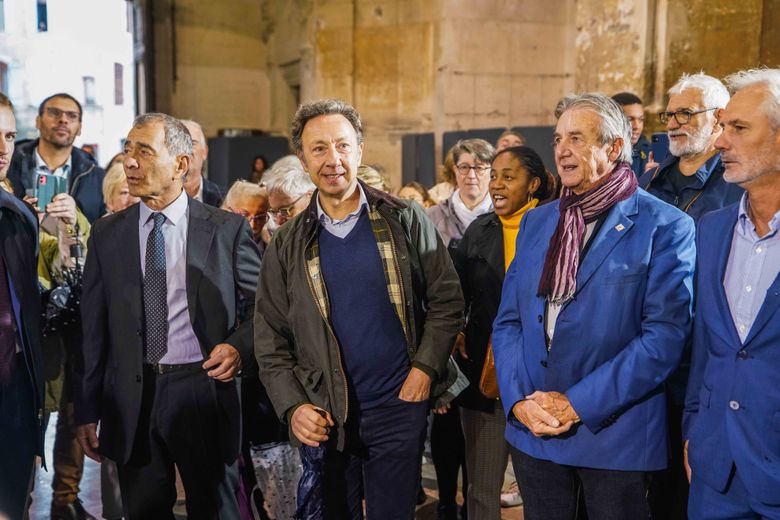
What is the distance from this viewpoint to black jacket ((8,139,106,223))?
16.2 feet

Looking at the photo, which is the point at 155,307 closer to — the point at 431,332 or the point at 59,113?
the point at 431,332

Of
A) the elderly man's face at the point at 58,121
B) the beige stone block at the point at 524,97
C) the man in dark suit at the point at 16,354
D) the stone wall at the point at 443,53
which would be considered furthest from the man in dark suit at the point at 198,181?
the beige stone block at the point at 524,97

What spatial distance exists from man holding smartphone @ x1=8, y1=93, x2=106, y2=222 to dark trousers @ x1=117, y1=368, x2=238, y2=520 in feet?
7.44

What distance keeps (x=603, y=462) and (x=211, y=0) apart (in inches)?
507

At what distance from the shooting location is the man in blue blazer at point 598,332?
247cm

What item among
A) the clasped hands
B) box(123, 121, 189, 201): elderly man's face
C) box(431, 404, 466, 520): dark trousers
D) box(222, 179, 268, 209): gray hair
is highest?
box(123, 121, 189, 201): elderly man's face

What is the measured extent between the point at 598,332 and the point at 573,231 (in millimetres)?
339

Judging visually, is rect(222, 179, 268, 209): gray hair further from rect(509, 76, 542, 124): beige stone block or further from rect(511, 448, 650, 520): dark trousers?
rect(509, 76, 542, 124): beige stone block

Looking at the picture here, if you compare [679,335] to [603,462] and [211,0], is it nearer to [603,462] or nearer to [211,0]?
[603,462]

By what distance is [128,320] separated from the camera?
121 inches

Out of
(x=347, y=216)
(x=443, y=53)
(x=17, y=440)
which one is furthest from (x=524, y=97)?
(x=17, y=440)

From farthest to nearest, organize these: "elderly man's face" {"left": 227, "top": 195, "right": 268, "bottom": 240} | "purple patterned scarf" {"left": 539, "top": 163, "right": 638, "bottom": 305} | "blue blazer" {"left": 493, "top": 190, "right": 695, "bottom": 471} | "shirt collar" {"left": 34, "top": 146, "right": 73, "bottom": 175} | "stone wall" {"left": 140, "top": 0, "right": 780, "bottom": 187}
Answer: "stone wall" {"left": 140, "top": 0, "right": 780, "bottom": 187} < "shirt collar" {"left": 34, "top": 146, "right": 73, "bottom": 175} < "elderly man's face" {"left": 227, "top": 195, "right": 268, "bottom": 240} < "purple patterned scarf" {"left": 539, "top": 163, "right": 638, "bottom": 305} < "blue blazer" {"left": 493, "top": 190, "right": 695, "bottom": 471}

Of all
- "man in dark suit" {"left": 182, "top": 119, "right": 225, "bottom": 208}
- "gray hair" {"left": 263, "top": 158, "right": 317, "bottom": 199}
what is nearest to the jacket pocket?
"gray hair" {"left": 263, "top": 158, "right": 317, "bottom": 199}

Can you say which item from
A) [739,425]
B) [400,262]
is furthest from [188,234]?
[739,425]
